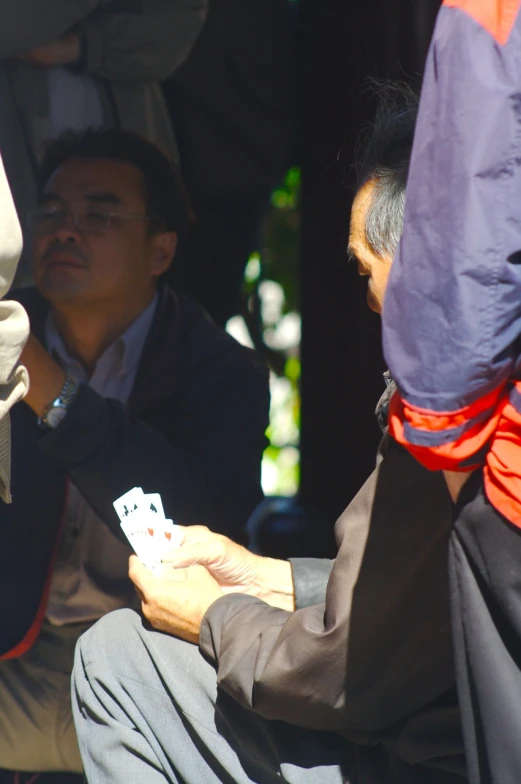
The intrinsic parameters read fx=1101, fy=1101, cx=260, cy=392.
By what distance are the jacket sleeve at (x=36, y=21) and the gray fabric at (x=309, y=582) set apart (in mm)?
1654

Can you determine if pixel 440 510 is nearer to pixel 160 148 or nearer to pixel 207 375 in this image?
pixel 207 375

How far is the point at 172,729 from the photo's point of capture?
1.83m

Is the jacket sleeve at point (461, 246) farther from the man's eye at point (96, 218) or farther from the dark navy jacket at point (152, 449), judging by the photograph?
the man's eye at point (96, 218)

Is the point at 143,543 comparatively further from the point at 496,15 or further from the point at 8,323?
the point at 496,15

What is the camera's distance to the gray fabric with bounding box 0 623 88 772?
2535mm

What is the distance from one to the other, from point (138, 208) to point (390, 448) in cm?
149

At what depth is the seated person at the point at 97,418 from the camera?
239 cm

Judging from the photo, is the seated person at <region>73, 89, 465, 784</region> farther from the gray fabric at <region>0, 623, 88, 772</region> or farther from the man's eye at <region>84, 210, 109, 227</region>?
the man's eye at <region>84, 210, 109, 227</region>

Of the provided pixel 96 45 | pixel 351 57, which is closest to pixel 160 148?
pixel 96 45

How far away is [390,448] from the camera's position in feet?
5.34

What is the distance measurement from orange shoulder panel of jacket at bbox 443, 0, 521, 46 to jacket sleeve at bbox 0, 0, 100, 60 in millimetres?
1911

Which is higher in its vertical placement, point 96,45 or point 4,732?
point 96,45

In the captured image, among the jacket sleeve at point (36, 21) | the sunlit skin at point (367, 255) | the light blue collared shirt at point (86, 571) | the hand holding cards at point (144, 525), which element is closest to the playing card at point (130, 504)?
the hand holding cards at point (144, 525)

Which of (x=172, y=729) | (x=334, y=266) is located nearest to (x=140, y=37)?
(x=334, y=266)
